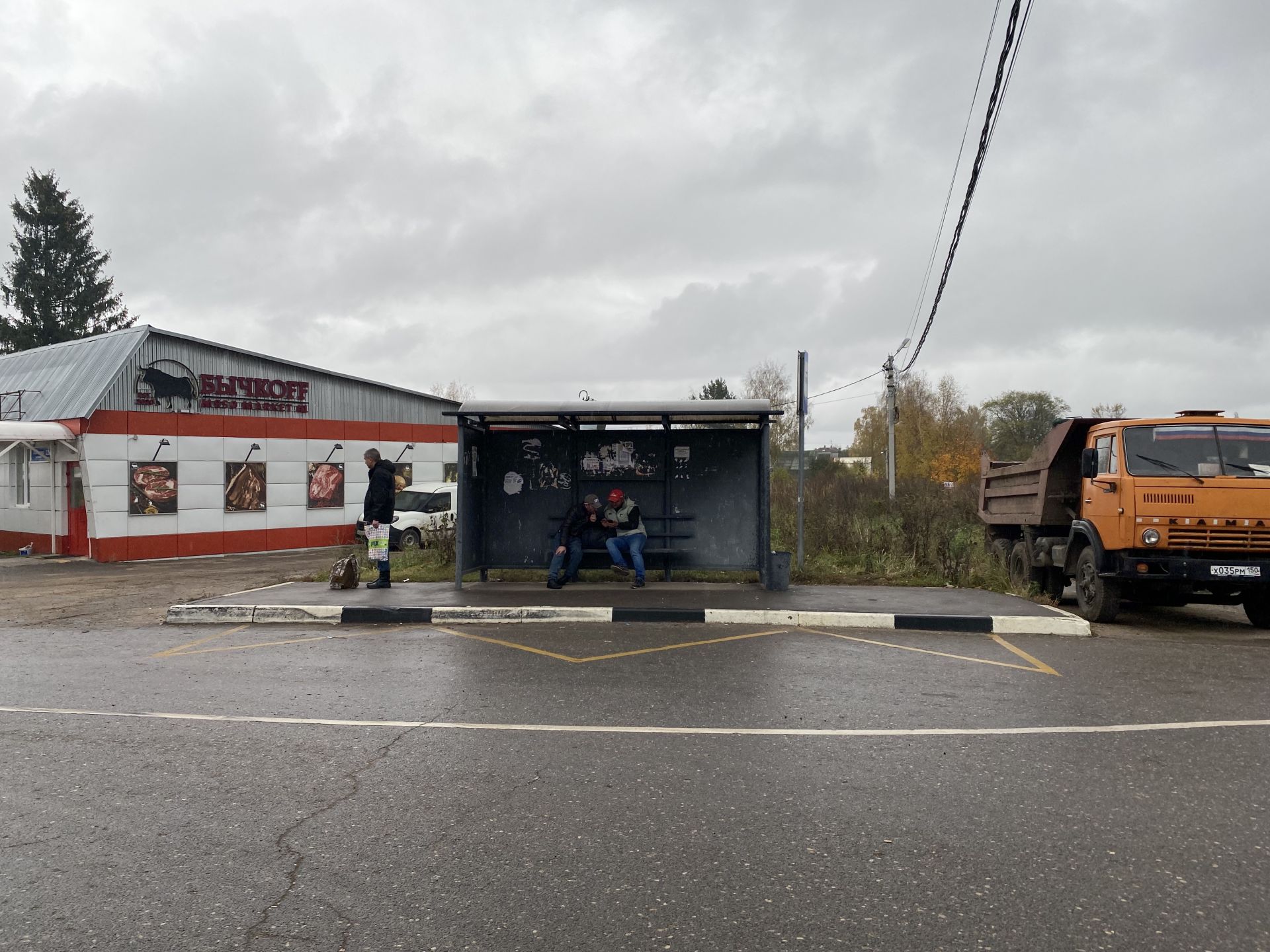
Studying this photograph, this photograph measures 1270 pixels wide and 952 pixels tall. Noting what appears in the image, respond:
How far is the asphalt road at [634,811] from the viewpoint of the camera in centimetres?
308

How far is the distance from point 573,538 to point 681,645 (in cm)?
413

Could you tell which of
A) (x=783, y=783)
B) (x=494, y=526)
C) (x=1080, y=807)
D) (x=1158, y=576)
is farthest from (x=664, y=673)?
(x=494, y=526)

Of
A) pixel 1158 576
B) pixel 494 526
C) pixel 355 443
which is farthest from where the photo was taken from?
pixel 355 443

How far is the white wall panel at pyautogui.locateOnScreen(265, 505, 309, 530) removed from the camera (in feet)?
74.1

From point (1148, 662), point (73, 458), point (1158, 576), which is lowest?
point (1148, 662)

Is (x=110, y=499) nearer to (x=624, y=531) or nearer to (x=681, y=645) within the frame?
(x=624, y=531)

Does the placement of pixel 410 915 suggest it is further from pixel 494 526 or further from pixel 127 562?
pixel 127 562

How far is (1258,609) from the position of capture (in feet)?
33.0

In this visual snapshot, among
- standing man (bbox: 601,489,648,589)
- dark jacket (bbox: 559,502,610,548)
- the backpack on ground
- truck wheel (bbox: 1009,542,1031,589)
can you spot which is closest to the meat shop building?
the backpack on ground

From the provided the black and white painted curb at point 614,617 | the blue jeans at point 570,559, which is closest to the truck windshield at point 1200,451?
the black and white painted curb at point 614,617

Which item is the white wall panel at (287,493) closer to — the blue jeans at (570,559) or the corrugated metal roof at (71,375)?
the corrugated metal roof at (71,375)

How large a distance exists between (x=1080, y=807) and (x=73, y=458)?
21897mm

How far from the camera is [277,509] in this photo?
22.7 m

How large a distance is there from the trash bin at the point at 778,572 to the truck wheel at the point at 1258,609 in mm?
5105
